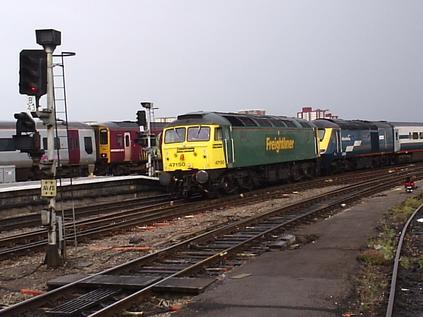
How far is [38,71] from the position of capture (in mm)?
9305

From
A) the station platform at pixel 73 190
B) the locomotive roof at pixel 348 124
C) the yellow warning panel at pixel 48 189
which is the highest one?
the locomotive roof at pixel 348 124

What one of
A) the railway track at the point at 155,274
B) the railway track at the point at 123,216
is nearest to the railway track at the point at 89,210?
the railway track at the point at 123,216

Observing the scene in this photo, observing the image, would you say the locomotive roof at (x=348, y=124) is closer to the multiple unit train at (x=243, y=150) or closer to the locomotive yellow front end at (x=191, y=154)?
the multiple unit train at (x=243, y=150)

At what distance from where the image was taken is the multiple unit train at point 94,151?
2767 cm

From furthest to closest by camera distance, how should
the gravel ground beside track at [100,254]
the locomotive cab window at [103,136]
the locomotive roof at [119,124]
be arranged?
1. the locomotive roof at [119,124]
2. the locomotive cab window at [103,136]
3. the gravel ground beside track at [100,254]

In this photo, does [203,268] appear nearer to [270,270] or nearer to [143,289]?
[270,270]

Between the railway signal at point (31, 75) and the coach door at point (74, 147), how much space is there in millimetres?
21098

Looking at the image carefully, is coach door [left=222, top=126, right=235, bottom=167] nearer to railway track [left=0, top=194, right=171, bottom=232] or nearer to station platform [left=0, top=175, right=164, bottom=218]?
railway track [left=0, top=194, right=171, bottom=232]

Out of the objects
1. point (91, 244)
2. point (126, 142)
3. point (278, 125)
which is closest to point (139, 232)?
point (91, 244)

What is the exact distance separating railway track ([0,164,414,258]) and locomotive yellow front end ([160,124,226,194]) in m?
0.98

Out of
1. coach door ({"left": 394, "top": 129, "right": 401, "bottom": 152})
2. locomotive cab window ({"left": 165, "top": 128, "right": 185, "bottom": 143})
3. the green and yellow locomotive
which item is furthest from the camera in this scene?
coach door ({"left": 394, "top": 129, "right": 401, "bottom": 152})

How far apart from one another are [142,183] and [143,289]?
55.6 feet

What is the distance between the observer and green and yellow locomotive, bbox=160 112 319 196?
20000mm

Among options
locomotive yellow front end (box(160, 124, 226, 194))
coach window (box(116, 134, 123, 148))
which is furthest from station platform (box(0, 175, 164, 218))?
coach window (box(116, 134, 123, 148))
